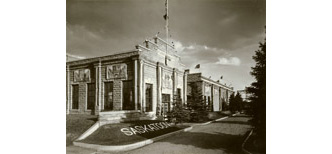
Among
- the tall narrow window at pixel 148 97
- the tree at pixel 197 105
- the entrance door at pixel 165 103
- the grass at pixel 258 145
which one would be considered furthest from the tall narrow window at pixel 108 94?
the grass at pixel 258 145

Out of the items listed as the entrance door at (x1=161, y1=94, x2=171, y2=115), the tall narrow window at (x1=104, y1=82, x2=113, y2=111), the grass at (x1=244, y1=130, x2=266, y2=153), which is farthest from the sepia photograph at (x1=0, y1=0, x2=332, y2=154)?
the entrance door at (x1=161, y1=94, x2=171, y2=115)

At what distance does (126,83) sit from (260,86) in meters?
6.41

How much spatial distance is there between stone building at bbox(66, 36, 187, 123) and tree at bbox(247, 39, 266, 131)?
8.38 ft

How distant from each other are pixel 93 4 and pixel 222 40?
374 cm

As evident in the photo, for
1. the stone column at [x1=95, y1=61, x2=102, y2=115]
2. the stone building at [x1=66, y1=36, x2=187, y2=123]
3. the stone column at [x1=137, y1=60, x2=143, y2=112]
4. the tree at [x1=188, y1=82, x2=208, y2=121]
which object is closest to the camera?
the stone building at [x1=66, y1=36, x2=187, y2=123]

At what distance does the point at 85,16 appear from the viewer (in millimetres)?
6289

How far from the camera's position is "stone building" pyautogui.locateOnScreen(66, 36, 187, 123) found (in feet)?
27.0

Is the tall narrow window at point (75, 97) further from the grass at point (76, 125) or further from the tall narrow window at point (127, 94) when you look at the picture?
the tall narrow window at point (127, 94)

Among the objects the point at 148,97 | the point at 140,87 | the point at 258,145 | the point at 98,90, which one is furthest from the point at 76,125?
the point at 258,145

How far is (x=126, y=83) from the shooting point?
10516mm

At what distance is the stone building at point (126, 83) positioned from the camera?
823 centimetres

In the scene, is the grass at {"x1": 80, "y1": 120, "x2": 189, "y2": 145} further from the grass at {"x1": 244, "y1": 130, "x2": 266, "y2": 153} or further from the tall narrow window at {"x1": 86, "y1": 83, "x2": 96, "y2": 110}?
the grass at {"x1": 244, "y1": 130, "x2": 266, "y2": 153}
